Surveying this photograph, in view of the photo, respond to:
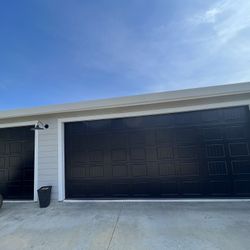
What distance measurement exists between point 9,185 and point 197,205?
555 centimetres

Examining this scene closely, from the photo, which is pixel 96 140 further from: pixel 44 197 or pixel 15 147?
pixel 15 147

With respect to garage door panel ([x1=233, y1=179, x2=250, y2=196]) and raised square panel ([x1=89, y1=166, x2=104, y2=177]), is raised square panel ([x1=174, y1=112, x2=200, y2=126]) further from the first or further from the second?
raised square panel ([x1=89, y1=166, x2=104, y2=177])

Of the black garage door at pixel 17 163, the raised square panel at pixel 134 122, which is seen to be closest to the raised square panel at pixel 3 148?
the black garage door at pixel 17 163

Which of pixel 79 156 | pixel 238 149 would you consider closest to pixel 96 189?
pixel 79 156

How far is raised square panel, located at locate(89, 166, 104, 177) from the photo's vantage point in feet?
18.4

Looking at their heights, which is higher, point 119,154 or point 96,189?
point 119,154

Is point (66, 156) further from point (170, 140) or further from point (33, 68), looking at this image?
point (33, 68)

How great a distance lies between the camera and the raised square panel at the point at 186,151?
17.0ft

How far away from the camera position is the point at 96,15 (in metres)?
6.42

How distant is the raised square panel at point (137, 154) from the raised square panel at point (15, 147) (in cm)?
359

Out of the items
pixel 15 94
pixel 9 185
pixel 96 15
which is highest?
pixel 96 15

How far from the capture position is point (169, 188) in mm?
5203

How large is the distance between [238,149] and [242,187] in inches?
37.3

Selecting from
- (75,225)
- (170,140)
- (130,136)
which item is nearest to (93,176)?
(130,136)
